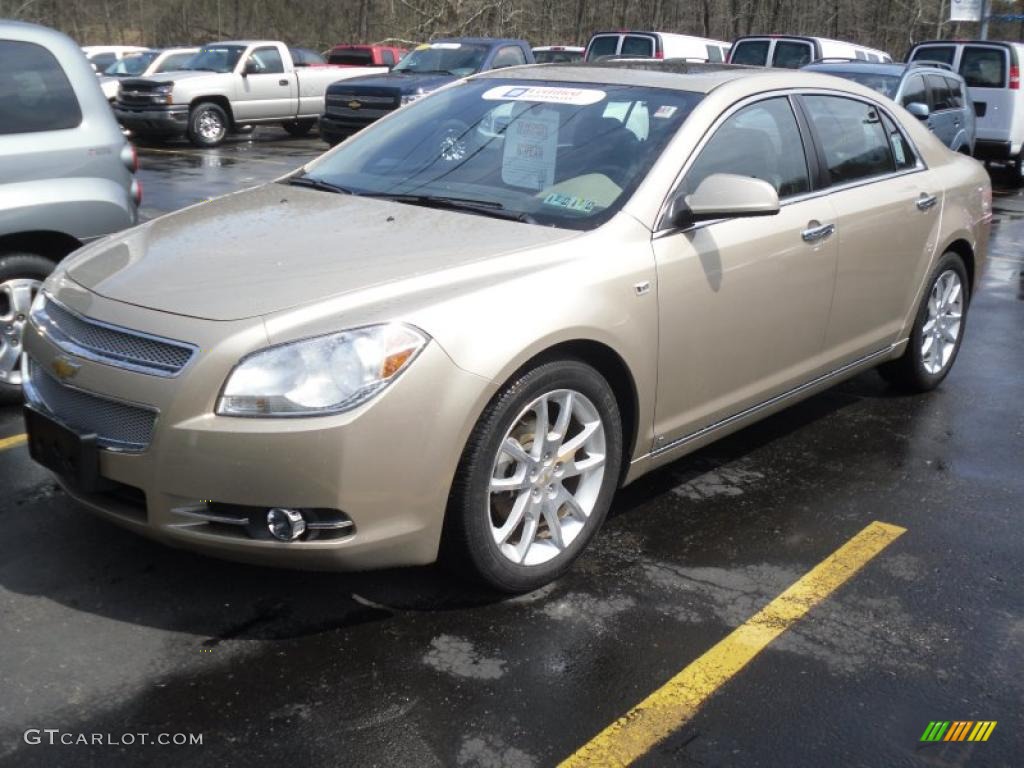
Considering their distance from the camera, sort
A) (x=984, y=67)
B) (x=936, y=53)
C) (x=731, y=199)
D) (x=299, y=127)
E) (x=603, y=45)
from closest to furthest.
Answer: (x=731, y=199) < (x=984, y=67) < (x=936, y=53) < (x=603, y=45) < (x=299, y=127)

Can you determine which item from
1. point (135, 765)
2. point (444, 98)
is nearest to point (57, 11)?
point (444, 98)

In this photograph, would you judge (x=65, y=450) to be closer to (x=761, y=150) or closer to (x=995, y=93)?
(x=761, y=150)

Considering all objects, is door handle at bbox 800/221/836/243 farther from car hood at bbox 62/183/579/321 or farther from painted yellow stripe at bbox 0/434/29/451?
painted yellow stripe at bbox 0/434/29/451

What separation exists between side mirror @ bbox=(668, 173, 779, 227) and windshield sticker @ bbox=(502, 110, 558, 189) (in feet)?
1.76

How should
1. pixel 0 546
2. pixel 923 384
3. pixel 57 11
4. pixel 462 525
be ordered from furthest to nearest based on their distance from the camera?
pixel 57 11, pixel 923 384, pixel 0 546, pixel 462 525

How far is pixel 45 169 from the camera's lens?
530 centimetres

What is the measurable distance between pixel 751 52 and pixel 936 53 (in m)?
3.49

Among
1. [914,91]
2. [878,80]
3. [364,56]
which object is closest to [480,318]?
[878,80]

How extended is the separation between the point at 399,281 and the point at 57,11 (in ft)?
125

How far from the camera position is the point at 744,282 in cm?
410

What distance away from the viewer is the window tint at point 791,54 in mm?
19000

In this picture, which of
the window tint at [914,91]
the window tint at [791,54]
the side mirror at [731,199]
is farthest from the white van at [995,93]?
the side mirror at [731,199]

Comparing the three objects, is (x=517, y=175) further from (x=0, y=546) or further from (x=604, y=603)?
(x=0, y=546)

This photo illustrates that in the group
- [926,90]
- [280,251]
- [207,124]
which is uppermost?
[926,90]
